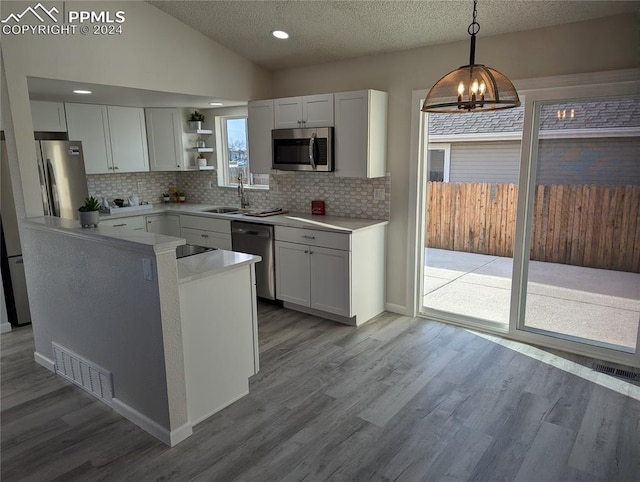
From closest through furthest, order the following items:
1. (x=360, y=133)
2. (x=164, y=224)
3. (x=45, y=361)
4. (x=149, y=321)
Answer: (x=149, y=321), (x=45, y=361), (x=360, y=133), (x=164, y=224)

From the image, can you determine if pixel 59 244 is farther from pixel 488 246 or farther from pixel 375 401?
pixel 488 246

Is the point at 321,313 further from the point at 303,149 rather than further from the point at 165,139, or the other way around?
the point at 165,139

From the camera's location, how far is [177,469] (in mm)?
2361

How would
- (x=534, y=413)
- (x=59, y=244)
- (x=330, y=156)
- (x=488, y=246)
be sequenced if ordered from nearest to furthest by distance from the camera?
1. (x=534, y=413)
2. (x=59, y=244)
3. (x=330, y=156)
4. (x=488, y=246)

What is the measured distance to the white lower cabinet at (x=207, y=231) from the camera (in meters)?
5.05

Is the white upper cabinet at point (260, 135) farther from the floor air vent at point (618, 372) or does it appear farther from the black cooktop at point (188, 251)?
the floor air vent at point (618, 372)

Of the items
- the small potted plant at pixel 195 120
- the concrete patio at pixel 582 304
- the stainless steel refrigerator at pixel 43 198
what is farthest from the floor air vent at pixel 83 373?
the small potted plant at pixel 195 120

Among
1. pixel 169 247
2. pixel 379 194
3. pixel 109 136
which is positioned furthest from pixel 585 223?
pixel 109 136

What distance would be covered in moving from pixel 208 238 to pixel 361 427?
125 inches

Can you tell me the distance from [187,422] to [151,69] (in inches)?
122

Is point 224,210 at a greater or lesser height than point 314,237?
greater

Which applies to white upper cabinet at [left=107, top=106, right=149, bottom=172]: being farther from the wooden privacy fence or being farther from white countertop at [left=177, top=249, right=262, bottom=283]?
the wooden privacy fence

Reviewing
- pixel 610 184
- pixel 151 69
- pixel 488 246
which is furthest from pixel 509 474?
pixel 488 246

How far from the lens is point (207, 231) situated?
5219 mm
